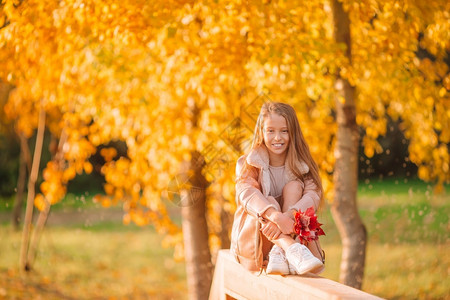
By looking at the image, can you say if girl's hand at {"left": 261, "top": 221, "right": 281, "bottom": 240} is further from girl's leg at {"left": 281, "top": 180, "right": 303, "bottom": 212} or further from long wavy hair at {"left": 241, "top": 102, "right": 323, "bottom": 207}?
long wavy hair at {"left": 241, "top": 102, "right": 323, "bottom": 207}

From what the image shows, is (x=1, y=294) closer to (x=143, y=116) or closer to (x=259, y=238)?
(x=143, y=116)

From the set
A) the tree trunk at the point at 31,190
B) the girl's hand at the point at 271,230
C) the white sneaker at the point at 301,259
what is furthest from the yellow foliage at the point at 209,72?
the tree trunk at the point at 31,190

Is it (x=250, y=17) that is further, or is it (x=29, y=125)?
(x=29, y=125)

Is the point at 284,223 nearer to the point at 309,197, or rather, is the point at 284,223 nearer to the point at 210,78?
the point at 309,197

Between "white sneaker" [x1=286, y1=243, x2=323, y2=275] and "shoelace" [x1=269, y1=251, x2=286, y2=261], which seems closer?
"white sneaker" [x1=286, y1=243, x2=323, y2=275]

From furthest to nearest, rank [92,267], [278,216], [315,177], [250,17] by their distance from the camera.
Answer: [92,267], [250,17], [315,177], [278,216]

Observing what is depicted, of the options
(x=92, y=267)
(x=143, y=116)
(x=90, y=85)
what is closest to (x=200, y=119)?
(x=143, y=116)

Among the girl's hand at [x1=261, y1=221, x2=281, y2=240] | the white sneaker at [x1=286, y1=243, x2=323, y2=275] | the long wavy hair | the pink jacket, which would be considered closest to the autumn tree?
the long wavy hair

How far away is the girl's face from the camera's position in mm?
2879

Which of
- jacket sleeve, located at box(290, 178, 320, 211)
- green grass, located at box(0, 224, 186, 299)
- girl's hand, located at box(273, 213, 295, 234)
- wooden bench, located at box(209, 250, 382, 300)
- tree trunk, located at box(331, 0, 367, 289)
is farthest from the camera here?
green grass, located at box(0, 224, 186, 299)

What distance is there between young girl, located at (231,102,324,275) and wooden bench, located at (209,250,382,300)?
89mm

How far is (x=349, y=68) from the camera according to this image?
169 inches

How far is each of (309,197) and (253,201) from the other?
10.1 inches

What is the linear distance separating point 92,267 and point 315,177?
7276mm
